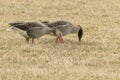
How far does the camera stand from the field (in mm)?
8930

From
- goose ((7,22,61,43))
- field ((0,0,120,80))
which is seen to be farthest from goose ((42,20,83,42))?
goose ((7,22,61,43))

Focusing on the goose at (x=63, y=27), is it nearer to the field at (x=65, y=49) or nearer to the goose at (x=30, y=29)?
the field at (x=65, y=49)

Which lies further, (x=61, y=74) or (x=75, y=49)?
(x=75, y=49)

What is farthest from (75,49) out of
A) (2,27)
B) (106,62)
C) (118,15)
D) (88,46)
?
(118,15)

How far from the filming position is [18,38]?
42.4ft

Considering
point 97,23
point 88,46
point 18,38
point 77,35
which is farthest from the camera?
point 97,23

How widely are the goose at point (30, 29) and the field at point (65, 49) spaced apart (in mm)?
279

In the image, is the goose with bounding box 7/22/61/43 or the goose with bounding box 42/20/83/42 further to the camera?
the goose with bounding box 42/20/83/42

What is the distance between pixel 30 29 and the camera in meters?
11.9

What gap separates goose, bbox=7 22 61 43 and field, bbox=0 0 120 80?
0.92 feet

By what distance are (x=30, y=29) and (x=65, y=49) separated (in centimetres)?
108

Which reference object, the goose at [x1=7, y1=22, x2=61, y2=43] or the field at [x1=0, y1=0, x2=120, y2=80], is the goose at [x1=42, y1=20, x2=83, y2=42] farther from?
the goose at [x1=7, y1=22, x2=61, y2=43]

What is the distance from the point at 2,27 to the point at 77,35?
2.57 m

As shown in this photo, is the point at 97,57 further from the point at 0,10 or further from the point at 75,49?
the point at 0,10
